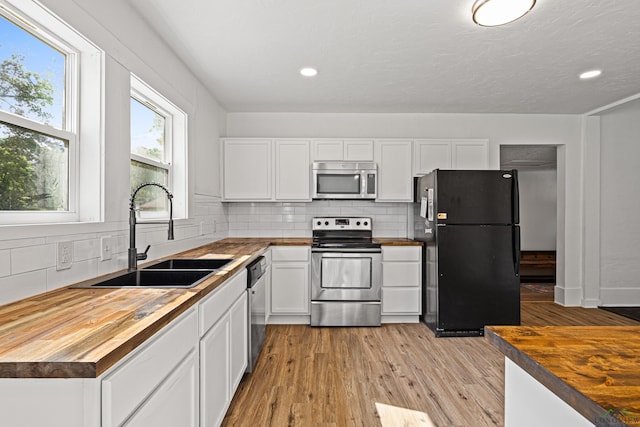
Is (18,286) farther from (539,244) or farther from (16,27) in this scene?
(539,244)

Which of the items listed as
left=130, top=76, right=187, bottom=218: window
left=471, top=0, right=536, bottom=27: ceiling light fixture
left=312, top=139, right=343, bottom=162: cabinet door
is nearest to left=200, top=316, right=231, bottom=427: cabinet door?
left=130, top=76, right=187, bottom=218: window

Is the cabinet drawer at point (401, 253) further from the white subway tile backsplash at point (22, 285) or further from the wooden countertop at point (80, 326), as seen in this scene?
the white subway tile backsplash at point (22, 285)

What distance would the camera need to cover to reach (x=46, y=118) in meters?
1.67

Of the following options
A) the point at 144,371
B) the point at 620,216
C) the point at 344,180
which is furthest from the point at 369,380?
the point at 620,216

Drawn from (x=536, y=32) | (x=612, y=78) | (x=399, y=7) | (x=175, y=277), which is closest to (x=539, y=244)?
(x=612, y=78)

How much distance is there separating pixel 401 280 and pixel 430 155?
4.96ft

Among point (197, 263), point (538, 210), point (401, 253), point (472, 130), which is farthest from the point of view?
point (538, 210)

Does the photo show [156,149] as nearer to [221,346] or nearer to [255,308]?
[255,308]

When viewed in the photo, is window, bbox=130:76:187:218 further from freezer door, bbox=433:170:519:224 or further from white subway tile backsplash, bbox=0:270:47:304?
freezer door, bbox=433:170:519:224

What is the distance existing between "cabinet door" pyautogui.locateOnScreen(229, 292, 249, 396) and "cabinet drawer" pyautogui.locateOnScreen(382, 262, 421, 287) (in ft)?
6.02

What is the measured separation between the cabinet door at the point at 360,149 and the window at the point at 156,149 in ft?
6.15

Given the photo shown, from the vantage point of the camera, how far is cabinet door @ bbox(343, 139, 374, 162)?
13.8 feet

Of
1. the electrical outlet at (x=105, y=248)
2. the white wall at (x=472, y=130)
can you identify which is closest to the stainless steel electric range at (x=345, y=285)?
the white wall at (x=472, y=130)

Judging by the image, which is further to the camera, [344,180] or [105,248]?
[344,180]
